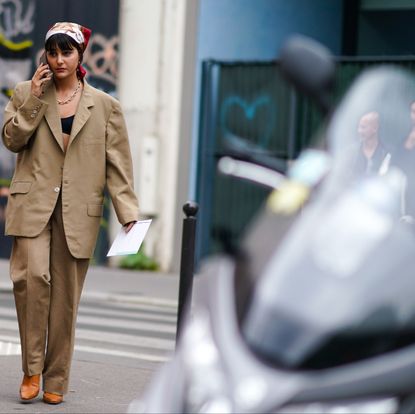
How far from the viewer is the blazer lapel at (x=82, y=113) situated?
631 centimetres

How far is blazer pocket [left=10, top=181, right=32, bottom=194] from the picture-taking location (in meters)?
6.31

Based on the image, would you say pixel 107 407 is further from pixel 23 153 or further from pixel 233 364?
pixel 233 364

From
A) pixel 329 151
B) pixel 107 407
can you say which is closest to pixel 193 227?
pixel 107 407

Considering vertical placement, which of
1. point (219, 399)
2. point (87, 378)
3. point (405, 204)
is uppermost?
point (405, 204)

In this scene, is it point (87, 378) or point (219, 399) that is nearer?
point (219, 399)

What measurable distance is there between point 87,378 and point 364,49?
1520cm

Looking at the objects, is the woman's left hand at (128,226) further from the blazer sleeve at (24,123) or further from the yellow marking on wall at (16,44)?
the yellow marking on wall at (16,44)

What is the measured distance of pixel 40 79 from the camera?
628 cm

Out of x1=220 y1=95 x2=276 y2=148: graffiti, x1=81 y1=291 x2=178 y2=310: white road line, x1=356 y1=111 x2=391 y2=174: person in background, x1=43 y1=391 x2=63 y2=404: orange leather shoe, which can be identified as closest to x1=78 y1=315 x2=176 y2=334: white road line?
x1=81 y1=291 x2=178 y2=310: white road line

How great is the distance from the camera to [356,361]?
8.82ft

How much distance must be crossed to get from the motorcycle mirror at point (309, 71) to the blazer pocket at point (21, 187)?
3.47 m

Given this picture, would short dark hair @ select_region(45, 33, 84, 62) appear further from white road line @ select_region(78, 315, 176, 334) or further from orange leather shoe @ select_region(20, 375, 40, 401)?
white road line @ select_region(78, 315, 176, 334)

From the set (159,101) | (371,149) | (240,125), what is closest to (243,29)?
(240,125)

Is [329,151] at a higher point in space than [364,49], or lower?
lower
